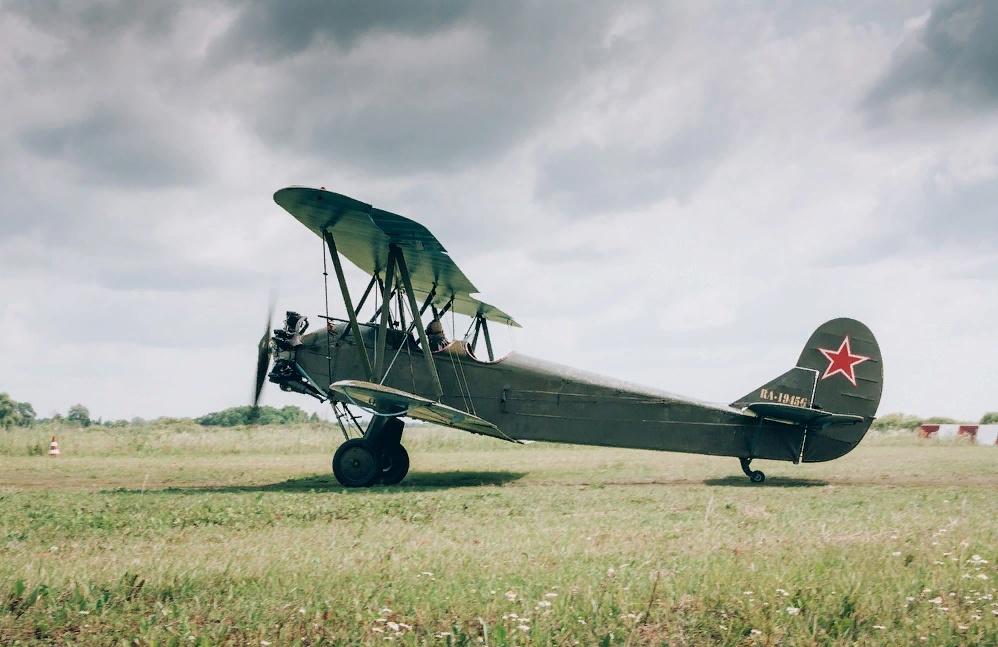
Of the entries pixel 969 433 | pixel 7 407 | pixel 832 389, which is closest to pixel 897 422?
pixel 969 433

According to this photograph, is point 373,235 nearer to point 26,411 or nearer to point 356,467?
point 356,467

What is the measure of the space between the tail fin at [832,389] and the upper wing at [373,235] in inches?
233

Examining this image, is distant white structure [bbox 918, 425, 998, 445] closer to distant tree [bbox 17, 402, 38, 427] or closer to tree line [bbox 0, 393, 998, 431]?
tree line [bbox 0, 393, 998, 431]

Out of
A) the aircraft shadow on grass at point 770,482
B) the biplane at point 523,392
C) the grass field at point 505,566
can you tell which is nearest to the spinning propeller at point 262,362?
the biplane at point 523,392

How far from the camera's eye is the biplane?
1195 centimetres

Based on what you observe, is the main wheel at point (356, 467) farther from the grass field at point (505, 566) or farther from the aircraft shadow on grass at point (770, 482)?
the aircraft shadow on grass at point (770, 482)

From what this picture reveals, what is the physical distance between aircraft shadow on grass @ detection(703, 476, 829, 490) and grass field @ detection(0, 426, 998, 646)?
83cm

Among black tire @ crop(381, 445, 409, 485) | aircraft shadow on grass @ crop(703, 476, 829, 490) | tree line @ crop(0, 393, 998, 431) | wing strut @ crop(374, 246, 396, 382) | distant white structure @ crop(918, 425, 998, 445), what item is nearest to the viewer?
aircraft shadow on grass @ crop(703, 476, 829, 490)

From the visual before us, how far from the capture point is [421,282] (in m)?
14.4

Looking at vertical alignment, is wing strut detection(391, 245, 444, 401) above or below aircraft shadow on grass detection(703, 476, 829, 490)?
above

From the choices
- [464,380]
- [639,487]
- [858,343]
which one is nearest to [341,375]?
[464,380]

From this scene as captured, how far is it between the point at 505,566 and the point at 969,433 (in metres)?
32.1

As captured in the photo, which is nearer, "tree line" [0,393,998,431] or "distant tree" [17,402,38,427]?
"tree line" [0,393,998,431]

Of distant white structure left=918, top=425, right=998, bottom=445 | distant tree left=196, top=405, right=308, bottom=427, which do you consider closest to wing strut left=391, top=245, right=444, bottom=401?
distant white structure left=918, top=425, right=998, bottom=445
